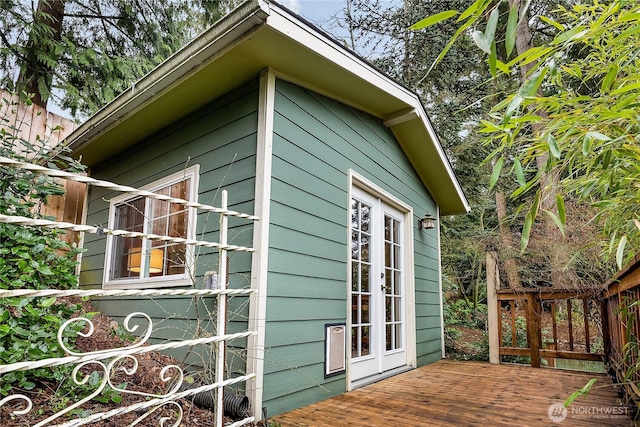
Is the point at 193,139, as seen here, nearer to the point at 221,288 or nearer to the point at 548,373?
the point at 221,288

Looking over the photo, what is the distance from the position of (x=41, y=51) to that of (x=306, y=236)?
5.42m

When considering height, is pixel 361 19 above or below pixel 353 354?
above

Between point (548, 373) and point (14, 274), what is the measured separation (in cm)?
508

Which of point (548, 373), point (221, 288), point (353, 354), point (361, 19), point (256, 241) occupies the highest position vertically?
point (361, 19)

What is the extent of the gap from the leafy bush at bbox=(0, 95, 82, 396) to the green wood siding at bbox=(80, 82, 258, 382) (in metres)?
0.70

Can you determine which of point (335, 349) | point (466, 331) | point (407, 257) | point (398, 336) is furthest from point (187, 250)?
point (466, 331)

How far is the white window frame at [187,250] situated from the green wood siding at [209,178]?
62 millimetres

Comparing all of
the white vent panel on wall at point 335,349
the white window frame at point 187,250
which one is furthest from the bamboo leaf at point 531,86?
the white vent panel on wall at point 335,349

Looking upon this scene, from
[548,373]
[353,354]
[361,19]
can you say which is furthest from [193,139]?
[361,19]

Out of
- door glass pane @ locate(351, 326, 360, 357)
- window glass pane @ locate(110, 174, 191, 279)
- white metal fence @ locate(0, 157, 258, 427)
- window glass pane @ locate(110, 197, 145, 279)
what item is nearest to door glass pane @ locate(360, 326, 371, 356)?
door glass pane @ locate(351, 326, 360, 357)

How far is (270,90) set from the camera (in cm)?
296

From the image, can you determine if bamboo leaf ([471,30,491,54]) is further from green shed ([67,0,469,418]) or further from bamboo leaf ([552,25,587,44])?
green shed ([67,0,469,418])

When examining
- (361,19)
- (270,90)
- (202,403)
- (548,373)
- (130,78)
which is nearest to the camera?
(202,403)

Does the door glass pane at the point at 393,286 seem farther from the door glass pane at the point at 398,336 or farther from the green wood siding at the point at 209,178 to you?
the green wood siding at the point at 209,178
